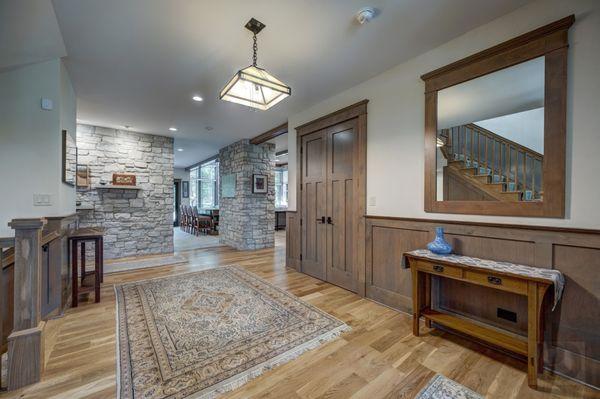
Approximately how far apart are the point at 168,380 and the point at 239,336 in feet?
2.09

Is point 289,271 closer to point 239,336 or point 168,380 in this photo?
point 239,336

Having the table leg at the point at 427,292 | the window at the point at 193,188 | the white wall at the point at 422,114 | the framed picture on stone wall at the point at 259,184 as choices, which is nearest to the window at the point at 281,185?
the window at the point at 193,188

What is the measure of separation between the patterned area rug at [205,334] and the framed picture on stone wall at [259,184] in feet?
9.56

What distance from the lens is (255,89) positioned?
A: 90.0 inches

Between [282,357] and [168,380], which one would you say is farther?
[282,357]

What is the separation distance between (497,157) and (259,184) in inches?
190

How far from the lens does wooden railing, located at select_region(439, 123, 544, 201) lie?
1878 mm

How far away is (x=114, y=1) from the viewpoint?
1861 mm

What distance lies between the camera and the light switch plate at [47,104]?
8.18 ft

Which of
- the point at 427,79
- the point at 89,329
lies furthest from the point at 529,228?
the point at 89,329

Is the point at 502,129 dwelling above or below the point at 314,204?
above

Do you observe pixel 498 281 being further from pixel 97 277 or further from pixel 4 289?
pixel 97 277

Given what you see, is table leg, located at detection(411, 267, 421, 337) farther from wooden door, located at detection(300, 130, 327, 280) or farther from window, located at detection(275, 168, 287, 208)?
window, located at detection(275, 168, 287, 208)

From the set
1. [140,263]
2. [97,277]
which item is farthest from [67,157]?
[140,263]
